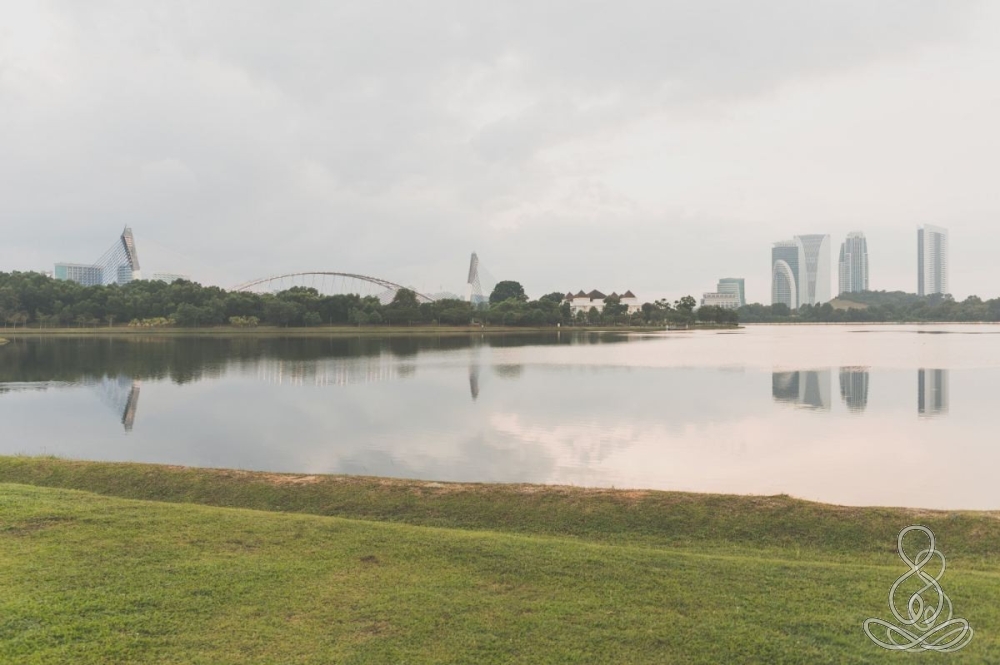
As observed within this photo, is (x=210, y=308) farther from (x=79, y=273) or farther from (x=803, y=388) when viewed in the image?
(x=79, y=273)

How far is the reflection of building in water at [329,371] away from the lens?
25.3 metres

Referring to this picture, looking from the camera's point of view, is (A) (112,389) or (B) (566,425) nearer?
(B) (566,425)

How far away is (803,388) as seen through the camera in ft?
72.3

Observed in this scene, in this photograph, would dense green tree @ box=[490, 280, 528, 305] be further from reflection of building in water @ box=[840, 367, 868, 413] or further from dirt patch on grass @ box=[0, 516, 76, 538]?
dirt patch on grass @ box=[0, 516, 76, 538]

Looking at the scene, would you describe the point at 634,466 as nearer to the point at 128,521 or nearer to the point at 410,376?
the point at 128,521

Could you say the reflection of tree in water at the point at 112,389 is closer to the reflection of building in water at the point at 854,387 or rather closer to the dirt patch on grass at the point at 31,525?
the dirt patch on grass at the point at 31,525

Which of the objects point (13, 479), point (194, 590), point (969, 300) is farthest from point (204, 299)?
point (969, 300)

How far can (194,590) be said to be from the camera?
4.59 meters

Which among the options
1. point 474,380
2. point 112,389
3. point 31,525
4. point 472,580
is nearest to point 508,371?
point 474,380

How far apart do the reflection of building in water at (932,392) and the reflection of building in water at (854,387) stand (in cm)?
148

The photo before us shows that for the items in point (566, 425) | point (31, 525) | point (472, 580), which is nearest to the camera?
point (472, 580)

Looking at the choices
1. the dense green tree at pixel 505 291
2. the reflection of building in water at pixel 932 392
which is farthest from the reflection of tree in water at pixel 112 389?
the dense green tree at pixel 505 291

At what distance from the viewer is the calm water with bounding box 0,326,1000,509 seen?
10.6 metres

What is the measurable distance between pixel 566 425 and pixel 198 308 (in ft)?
259
